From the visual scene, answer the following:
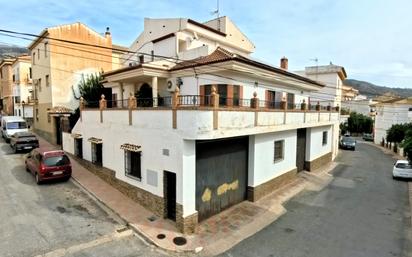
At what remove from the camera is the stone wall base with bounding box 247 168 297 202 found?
1281 cm

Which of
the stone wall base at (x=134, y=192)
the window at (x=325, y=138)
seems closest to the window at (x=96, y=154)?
the stone wall base at (x=134, y=192)

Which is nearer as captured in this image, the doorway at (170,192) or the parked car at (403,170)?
the doorway at (170,192)

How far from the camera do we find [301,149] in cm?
1894

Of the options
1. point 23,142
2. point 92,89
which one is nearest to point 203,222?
point 23,142

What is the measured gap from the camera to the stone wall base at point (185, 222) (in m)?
9.31

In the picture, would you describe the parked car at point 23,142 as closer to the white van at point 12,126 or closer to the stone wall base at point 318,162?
the white van at point 12,126

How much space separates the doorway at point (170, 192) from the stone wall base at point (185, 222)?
0.72 m

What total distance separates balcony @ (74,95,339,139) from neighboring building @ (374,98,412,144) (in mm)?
34631

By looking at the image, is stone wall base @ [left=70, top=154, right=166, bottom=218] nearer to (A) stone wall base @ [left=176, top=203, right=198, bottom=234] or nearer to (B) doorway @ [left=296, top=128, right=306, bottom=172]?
(A) stone wall base @ [left=176, top=203, right=198, bottom=234]

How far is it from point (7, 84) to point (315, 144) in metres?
43.6

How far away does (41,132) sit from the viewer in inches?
992

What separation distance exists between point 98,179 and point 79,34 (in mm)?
14535

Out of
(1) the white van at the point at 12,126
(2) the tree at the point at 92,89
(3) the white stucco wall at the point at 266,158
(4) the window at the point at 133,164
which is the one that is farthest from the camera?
(1) the white van at the point at 12,126

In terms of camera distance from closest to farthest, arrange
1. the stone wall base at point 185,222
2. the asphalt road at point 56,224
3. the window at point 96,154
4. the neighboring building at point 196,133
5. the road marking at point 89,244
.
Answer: the road marking at point 89,244 → the asphalt road at point 56,224 → the stone wall base at point 185,222 → the neighboring building at point 196,133 → the window at point 96,154
